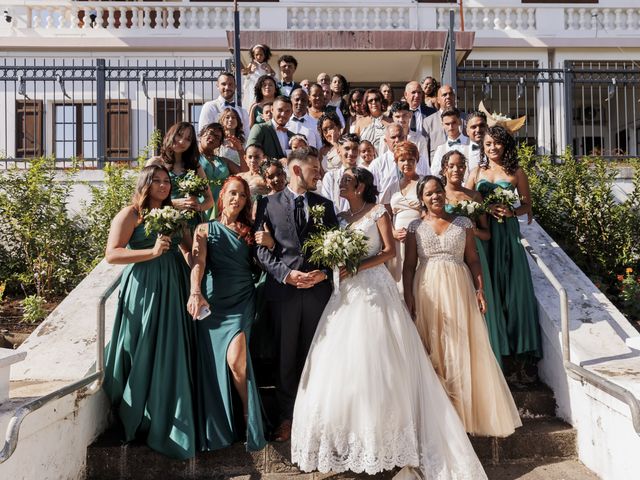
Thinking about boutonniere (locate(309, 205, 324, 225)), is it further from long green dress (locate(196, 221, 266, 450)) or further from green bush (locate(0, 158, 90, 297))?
green bush (locate(0, 158, 90, 297))

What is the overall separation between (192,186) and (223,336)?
3.82ft

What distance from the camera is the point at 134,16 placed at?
17234 millimetres

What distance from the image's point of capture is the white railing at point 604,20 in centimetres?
1742

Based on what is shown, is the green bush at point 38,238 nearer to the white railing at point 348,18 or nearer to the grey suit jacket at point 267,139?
the grey suit jacket at point 267,139

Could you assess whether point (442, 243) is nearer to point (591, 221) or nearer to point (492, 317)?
point (492, 317)

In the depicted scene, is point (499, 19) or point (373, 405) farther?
point (499, 19)

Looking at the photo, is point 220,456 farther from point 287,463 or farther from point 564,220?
point 564,220

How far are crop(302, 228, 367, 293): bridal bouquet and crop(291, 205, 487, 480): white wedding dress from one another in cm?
26

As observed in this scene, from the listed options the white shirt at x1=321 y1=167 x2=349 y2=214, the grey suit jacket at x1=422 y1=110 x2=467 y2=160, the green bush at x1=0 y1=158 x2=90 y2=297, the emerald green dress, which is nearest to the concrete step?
the emerald green dress

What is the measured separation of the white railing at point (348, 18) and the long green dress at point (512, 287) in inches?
483

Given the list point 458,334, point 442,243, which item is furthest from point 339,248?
point 458,334

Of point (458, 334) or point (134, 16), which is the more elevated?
point (134, 16)

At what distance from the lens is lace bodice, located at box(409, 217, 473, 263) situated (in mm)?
4621

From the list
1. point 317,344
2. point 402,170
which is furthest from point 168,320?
point 402,170
